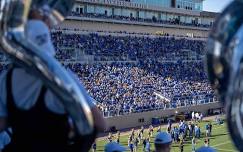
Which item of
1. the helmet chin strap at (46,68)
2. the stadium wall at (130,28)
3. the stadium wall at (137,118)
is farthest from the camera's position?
the stadium wall at (130,28)

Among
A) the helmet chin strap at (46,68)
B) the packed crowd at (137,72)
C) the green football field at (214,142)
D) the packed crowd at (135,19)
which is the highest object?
the packed crowd at (135,19)

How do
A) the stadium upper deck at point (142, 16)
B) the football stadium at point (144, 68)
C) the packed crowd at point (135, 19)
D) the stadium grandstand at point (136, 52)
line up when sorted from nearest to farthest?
the football stadium at point (144, 68) → the stadium grandstand at point (136, 52) → the packed crowd at point (135, 19) → the stadium upper deck at point (142, 16)

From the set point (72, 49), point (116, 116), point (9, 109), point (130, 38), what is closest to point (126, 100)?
point (116, 116)

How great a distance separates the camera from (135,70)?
40719 mm

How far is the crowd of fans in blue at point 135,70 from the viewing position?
105 feet

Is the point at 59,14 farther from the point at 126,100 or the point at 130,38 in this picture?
the point at 130,38

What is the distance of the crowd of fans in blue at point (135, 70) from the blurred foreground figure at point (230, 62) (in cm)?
2583

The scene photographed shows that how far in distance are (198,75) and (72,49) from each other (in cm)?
1243

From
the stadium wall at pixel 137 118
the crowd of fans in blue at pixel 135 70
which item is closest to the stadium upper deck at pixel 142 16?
the crowd of fans in blue at pixel 135 70

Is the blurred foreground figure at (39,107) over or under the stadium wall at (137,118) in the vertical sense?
over

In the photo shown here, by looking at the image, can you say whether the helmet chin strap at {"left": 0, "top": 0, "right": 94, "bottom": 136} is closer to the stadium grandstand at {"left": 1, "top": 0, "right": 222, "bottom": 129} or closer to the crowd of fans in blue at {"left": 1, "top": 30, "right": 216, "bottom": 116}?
the stadium grandstand at {"left": 1, "top": 0, "right": 222, "bottom": 129}

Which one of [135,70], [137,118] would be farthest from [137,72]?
[137,118]

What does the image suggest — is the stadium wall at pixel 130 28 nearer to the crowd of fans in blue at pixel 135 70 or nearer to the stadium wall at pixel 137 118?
the crowd of fans in blue at pixel 135 70

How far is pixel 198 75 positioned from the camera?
46000mm
